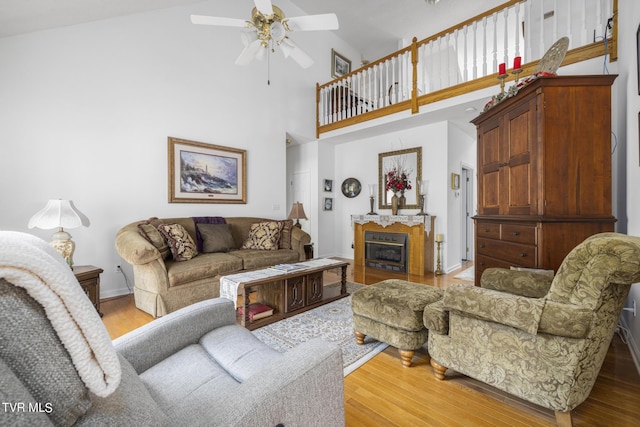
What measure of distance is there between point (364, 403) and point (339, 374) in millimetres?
843

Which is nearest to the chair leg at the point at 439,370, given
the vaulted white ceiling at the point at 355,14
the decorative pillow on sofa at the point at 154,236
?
the decorative pillow on sofa at the point at 154,236

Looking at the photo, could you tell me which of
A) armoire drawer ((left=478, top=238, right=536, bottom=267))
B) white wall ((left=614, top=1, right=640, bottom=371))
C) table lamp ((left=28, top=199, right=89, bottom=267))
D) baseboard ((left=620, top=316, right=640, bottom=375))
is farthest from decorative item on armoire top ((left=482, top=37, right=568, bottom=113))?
table lamp ((left=28, top=199, right=89, bottom=267))

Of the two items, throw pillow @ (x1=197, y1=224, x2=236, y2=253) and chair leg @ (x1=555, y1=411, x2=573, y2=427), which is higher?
throw pillow @ (x1=197, y1=224, x2=236, y2=253)

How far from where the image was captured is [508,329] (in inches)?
52.7

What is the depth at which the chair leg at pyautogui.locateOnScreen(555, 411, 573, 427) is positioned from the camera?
1259mm

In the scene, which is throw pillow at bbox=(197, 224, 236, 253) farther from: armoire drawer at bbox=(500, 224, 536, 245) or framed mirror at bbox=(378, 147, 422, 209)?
armoire drawer at bbox=(500, 224, 536, 245)

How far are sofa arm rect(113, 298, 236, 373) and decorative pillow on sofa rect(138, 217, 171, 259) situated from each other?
198 centimetres

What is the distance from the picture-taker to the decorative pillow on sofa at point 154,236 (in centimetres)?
297

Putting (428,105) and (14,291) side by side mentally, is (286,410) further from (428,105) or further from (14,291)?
(428,105)

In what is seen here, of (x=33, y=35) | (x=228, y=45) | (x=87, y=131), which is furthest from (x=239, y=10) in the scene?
(x=87, y=131)

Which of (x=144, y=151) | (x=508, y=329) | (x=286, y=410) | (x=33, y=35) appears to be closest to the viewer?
(x=286, y=410)

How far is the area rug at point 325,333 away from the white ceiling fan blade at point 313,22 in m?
2.59

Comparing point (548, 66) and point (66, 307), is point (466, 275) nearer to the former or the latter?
point (548, 66)

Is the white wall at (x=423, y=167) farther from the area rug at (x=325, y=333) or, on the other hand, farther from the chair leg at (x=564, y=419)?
the chair leg at (x=564, y=419)
